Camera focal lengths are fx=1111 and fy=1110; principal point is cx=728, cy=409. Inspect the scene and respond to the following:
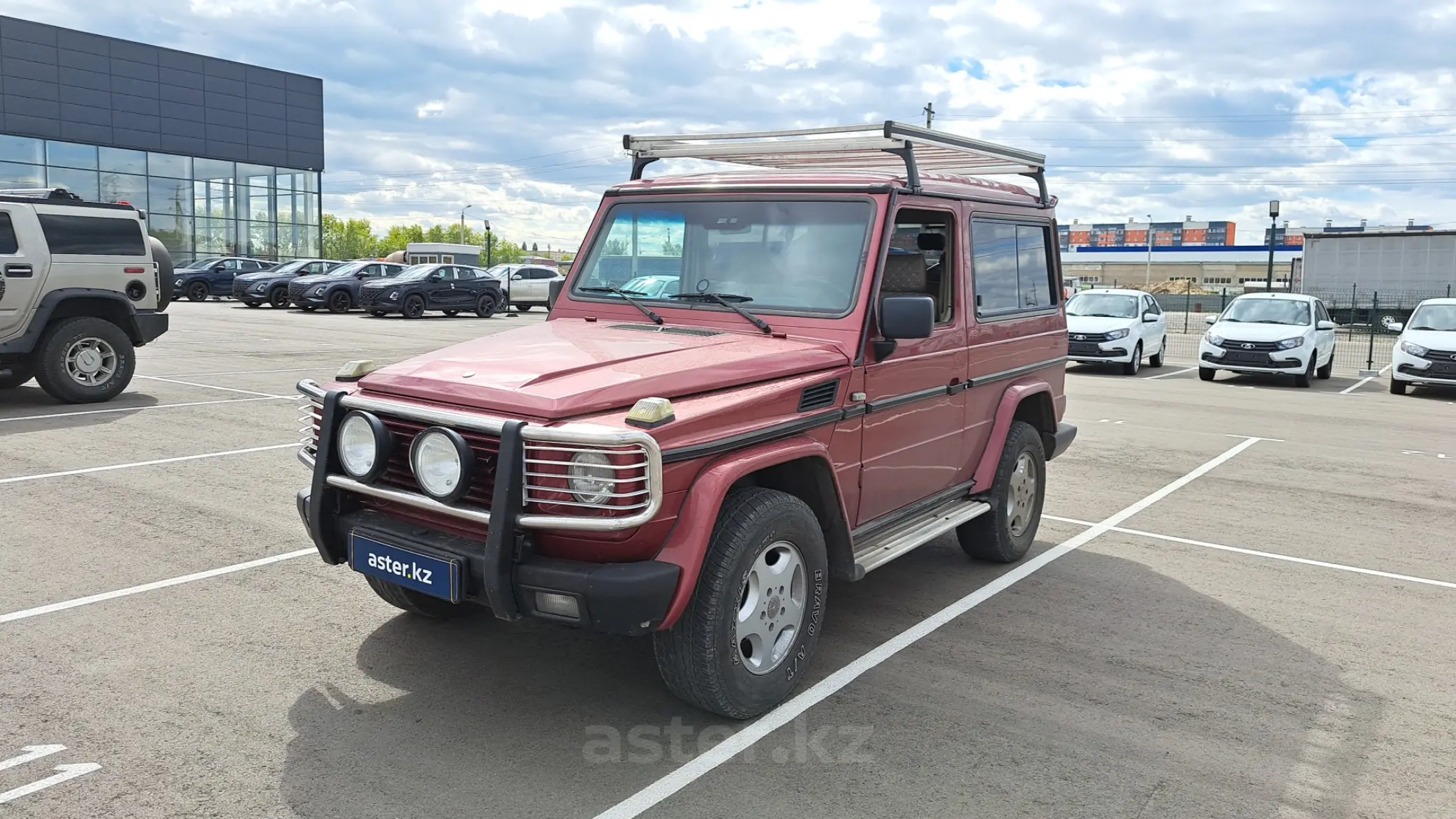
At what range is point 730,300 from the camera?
5059 mm

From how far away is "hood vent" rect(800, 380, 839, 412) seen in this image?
440 cm

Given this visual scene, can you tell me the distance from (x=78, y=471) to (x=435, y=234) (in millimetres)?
134472

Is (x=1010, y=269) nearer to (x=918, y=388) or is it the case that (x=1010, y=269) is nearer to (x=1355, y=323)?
(x=918, y=388)

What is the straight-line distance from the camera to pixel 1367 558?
6.92 meters

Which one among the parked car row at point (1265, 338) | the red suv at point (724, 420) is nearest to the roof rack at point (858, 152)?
the red suv at point (724, 420)

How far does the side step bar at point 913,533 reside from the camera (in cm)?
474

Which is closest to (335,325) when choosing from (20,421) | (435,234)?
(20,421)

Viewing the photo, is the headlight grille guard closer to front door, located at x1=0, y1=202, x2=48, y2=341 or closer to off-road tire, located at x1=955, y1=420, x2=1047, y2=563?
off-road tire, located at x1=955, y1=420, x2=1047, y2=563

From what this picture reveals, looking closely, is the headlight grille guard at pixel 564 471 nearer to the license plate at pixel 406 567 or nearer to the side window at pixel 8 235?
the license plate at pixel 406 567

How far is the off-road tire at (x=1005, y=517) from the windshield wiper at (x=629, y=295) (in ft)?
7.02

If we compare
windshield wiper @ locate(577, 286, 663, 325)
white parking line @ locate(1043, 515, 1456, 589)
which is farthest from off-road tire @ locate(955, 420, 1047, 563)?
windshield wiper @ locate(577, 286, 663, 325)

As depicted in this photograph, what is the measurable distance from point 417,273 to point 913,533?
29.1 meters

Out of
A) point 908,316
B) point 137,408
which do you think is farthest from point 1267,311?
point 137,408

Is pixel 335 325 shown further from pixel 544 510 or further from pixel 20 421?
pixel 544 510
